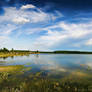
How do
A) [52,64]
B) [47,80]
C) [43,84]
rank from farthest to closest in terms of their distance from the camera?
[52,64]
[47,80]
[43,84]

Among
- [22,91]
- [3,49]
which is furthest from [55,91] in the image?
[3,49]

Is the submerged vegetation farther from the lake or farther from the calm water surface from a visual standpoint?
the calm water surface

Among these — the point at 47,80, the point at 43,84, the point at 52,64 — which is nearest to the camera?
the point at 43,84

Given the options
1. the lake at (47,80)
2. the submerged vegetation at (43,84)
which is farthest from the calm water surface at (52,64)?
the submerged vegetation at (43,84)

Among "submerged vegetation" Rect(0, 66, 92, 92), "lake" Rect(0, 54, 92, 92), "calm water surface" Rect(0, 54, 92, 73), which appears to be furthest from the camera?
"calm water surface" Rect(0, 54, 92, 73)

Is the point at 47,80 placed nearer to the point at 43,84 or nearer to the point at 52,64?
the point at 43,84

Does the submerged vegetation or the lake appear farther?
the lake

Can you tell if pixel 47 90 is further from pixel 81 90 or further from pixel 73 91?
pixel 81 90

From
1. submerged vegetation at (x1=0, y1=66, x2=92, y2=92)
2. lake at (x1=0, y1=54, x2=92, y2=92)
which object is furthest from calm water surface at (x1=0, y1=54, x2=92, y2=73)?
submerged vegetation at (x1=0, y1=66, x2=92, y2=92)

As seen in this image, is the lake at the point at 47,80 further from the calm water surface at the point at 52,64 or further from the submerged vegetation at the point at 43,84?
the calm water surface at the point at 52,64

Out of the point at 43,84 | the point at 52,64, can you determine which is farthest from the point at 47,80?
the point at 52,64

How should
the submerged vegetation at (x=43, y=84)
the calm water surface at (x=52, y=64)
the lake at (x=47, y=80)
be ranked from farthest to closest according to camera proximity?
the calm water surface at (x=52, y=64) < the lake at (x=47, y=80) < the submerged vegetation at (x=43, y=84)

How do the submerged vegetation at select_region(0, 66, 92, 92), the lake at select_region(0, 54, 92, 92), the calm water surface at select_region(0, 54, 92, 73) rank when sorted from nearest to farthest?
the submerged vegetation at select_region(0, 66, 92, 92) < the lake at select_region(0, 54, 92, 92) < the calm water surface at select_region(0, 54, 92, 73)

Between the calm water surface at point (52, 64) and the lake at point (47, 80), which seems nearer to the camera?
the lake at point (47, 80)
